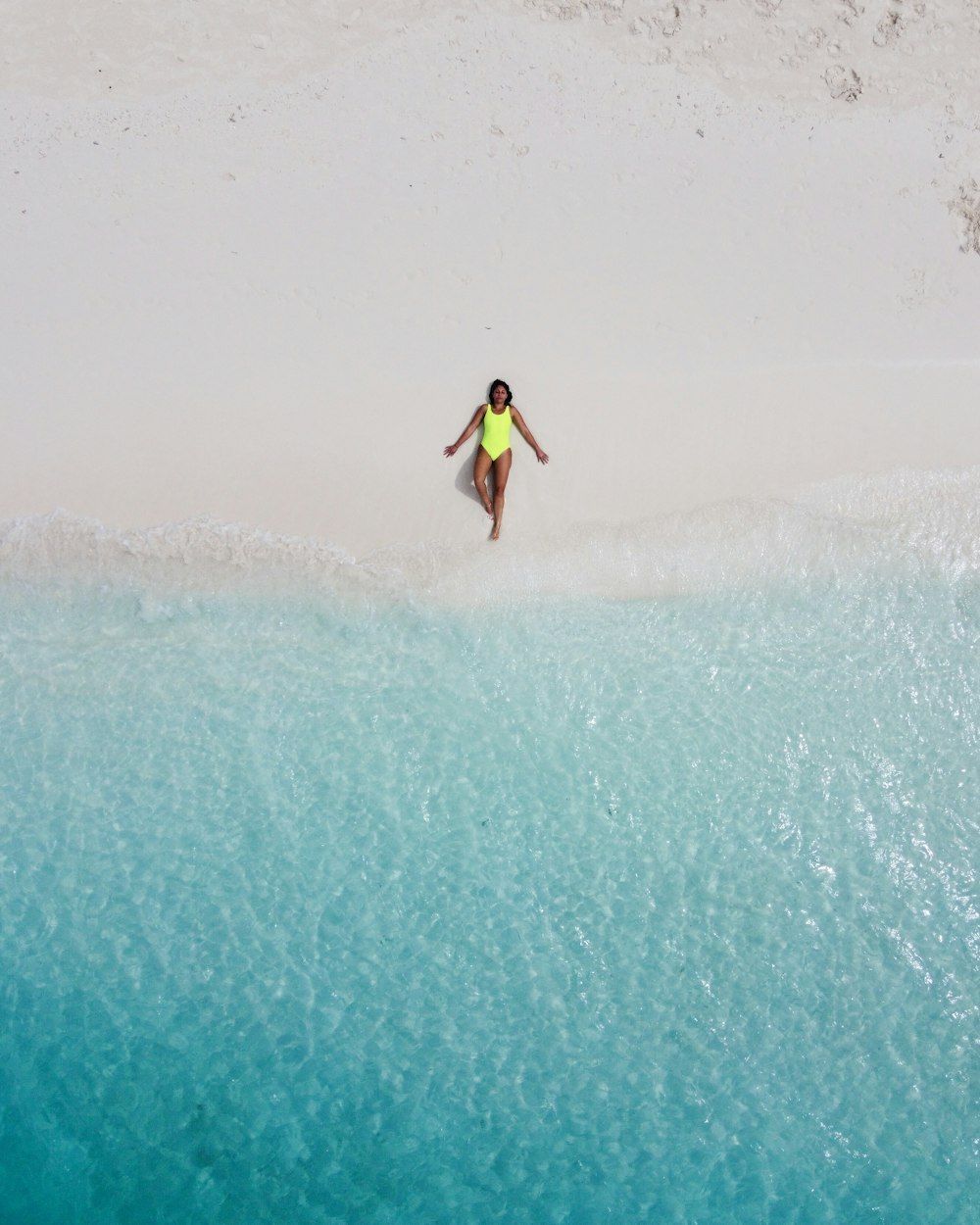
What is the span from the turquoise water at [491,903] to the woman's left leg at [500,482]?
0.61 m

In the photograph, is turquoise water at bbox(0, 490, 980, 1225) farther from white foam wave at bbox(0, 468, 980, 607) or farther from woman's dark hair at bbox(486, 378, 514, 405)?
woman's dark hair at bbox(486, 378, 514, 405)

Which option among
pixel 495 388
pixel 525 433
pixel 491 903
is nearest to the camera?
pixel 491 903

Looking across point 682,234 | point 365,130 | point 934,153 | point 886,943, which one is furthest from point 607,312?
point 886,943

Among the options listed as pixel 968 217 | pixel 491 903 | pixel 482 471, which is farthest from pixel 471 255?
pixel 491 903

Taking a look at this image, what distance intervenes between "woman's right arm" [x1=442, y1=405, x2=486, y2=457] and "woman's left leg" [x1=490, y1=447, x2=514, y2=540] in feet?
0.93

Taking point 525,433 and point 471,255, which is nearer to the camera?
point 525,433

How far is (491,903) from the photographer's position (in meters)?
6.57

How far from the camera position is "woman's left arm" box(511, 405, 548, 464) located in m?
7.07

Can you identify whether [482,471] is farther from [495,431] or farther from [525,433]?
[525,433]

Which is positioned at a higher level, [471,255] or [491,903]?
[471,255]

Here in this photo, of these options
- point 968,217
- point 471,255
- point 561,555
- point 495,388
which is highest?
point 968,217

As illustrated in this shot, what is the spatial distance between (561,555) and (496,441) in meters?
0.94

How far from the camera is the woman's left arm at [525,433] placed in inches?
278

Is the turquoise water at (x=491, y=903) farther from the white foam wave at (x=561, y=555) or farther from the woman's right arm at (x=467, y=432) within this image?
the woman's right arm at (x=467, y=432)
